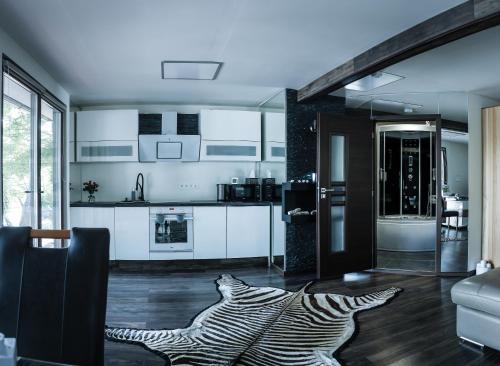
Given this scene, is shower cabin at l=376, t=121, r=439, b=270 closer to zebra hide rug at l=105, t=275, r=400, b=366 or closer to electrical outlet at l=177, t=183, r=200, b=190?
electrical outlet at l=177, t=183, r=200, b=190

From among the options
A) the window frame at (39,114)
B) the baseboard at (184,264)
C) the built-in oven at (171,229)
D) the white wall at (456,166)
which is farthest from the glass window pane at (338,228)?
the white wall at (456,166)

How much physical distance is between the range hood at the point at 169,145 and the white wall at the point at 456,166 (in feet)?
19.1

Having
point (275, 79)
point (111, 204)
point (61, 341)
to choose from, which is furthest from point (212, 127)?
point (61, 341)

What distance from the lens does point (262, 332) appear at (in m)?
2.55

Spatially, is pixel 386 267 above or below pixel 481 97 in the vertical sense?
below

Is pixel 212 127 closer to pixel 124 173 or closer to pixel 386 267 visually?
pixel 124 173

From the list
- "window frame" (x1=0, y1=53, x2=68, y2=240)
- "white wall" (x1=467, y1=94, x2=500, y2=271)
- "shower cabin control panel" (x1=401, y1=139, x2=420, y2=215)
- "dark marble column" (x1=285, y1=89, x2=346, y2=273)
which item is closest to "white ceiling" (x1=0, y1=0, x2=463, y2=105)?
"window frame" (x1=0, y1=53, x2=68, y2=240)

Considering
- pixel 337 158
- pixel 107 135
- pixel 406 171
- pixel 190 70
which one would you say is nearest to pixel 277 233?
pixel 337 158

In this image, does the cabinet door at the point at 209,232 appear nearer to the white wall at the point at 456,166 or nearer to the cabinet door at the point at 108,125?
the cabinet door at the point at 108,125

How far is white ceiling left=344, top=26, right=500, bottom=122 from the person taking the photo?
10.0 feet

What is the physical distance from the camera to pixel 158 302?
10.8 ft

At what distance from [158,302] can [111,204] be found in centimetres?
184

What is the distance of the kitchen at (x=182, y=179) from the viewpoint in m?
4.59

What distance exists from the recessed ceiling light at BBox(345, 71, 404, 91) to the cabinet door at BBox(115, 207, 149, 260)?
322 cm
